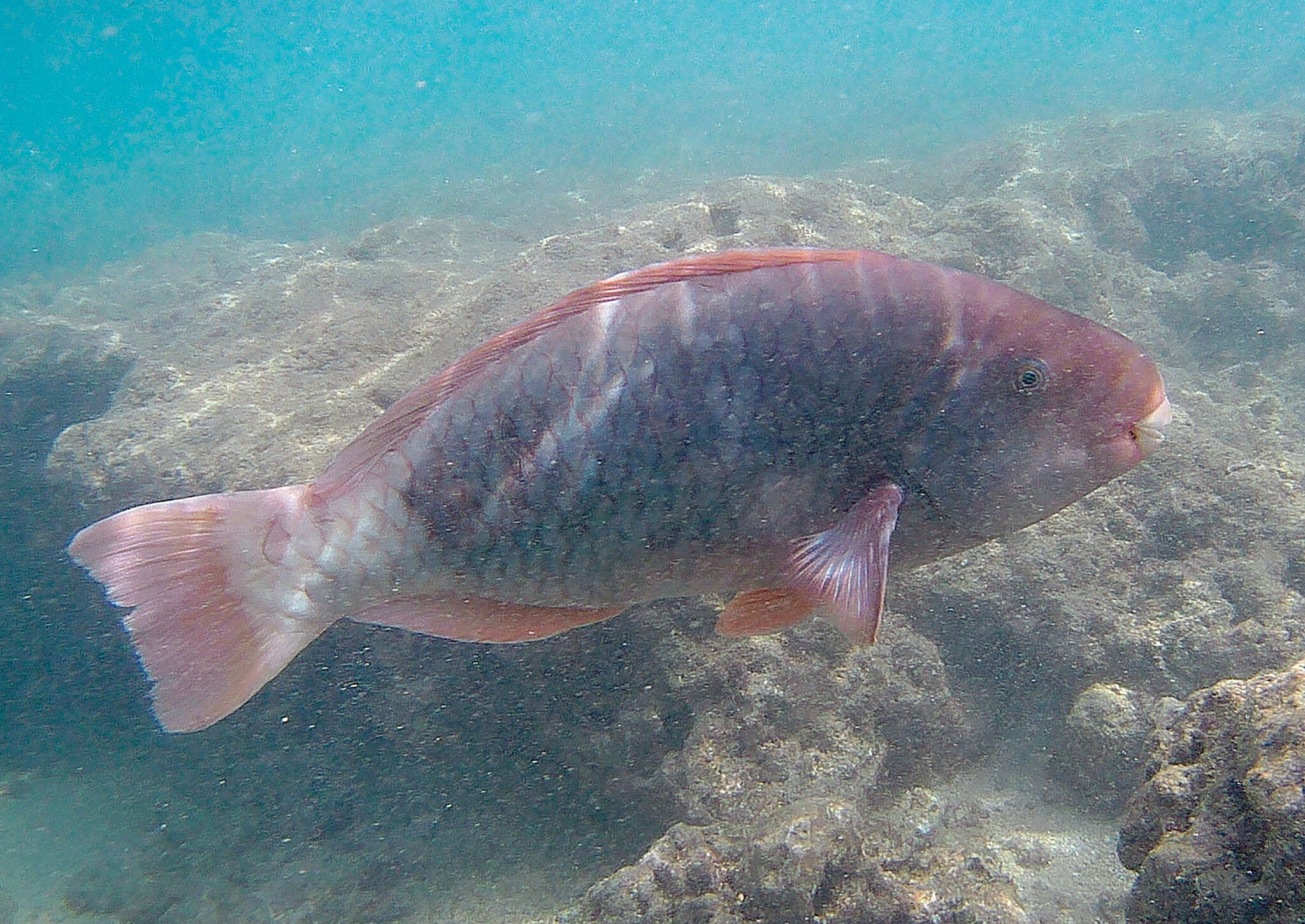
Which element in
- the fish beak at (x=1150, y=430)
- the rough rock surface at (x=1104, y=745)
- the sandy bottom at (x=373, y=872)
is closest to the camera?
the fish beak at (x=1150, y=430)

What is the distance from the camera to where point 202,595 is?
2119 millimetres

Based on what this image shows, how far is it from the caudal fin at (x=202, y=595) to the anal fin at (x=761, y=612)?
4.12ft

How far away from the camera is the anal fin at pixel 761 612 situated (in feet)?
6.32

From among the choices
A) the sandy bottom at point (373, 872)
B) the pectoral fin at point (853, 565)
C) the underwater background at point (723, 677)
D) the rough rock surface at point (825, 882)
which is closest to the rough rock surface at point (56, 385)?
the underwater background at point (723, 677)

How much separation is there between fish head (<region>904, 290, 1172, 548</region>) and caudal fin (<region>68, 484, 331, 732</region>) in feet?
6.31

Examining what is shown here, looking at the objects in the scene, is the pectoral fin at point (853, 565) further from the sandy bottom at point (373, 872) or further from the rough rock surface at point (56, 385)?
the rough rock surface at point (56, 385)

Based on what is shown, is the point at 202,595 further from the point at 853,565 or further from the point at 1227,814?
the point at 1227,814

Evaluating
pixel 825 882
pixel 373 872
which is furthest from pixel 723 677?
pixel 373 872

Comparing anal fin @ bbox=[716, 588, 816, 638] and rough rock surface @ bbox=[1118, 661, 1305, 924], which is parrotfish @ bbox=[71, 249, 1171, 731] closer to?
anal fin @ bbox=[716, 588, 816, 638]

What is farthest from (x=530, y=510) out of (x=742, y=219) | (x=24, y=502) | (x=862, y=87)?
(x=862, y=87)

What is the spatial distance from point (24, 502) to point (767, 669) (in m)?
6.70

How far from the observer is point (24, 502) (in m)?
6.14

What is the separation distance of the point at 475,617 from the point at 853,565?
116 centimetres

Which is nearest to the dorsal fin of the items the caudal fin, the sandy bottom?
the caudal fin
